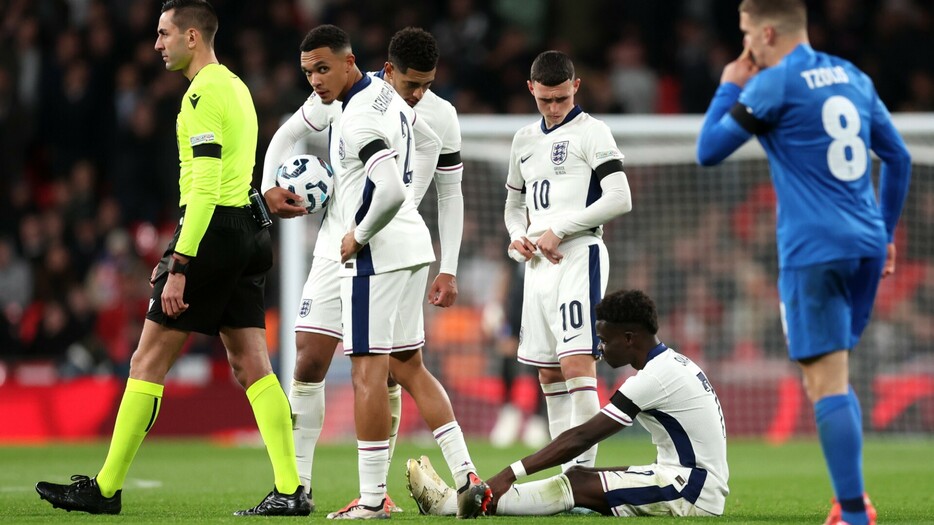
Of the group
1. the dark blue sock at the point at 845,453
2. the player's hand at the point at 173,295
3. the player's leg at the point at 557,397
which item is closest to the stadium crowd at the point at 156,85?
the player's leg at the point at 557,397

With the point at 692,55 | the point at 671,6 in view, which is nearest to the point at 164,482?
the point at 692,55

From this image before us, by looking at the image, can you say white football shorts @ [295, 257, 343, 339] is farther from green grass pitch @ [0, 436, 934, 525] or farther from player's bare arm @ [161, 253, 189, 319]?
green grass pitch @ [0, 436, 934, 525]

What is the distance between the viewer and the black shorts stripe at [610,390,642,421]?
6.26 m

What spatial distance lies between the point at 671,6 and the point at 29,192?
8815mm

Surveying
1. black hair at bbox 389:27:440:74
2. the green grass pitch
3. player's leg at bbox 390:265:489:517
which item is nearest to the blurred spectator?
the green grass pitch

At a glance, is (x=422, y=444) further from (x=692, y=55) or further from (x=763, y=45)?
(x=763, y=45)

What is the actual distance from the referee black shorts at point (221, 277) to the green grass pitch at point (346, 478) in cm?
92

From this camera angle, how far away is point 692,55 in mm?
17312

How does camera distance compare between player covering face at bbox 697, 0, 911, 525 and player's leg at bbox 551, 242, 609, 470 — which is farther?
player's leg at bbox 551, 242, 609, 470

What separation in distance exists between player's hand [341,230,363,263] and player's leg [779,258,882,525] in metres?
1.91

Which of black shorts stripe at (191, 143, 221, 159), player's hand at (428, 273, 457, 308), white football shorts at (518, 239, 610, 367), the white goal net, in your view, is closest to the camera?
black shorts stripe at (191, 143, 221, 159)

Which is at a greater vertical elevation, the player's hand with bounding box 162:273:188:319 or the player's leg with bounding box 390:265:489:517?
the player's hand with bounding box 162:273:188:319

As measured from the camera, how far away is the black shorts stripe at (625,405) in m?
6.26

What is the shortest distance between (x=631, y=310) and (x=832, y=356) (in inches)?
58.5
